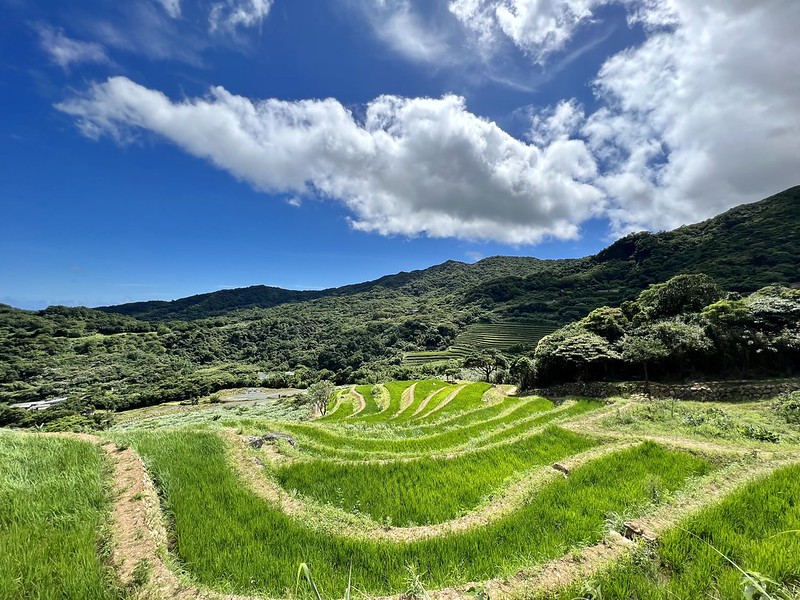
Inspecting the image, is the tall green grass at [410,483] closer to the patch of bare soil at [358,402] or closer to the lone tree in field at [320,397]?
the patch of bare soil at [358,402]

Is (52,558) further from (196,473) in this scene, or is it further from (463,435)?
Answer: (463,435)

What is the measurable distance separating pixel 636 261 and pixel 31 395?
11347 inches

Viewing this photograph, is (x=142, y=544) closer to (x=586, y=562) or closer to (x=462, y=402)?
(x=586, y=562)

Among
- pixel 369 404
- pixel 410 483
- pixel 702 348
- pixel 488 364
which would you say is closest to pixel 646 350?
pixel 702 348

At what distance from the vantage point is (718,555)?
4.96m

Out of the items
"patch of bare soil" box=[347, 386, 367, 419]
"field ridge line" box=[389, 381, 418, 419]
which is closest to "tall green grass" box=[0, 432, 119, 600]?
"field ridge line" box=[389, 381, 418, 419]

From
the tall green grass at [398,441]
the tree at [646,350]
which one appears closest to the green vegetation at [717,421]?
the tree at [646,350]

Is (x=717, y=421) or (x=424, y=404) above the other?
(x=717, y=421)

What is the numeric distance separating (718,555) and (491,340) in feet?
449

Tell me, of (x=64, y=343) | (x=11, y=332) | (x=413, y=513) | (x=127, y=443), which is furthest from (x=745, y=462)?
(x=11, y=332)

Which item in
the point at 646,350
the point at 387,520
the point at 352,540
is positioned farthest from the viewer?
the point at 646,350

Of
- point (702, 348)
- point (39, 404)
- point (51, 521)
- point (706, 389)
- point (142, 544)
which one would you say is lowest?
point (39, 404)

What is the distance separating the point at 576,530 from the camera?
21.8 ft

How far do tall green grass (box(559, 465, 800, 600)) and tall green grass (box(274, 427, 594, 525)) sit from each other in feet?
13.7
